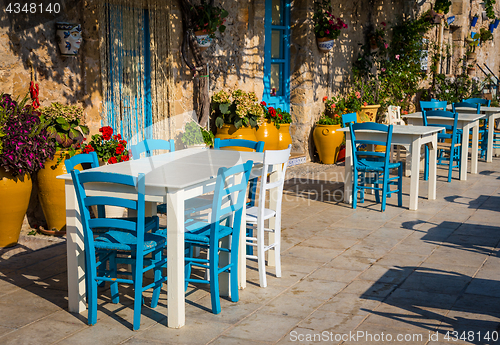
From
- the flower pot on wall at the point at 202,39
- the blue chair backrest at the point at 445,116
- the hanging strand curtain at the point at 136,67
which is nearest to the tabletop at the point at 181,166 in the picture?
the hanging strand curtain at the point at 136,67

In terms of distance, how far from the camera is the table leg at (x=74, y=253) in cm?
321

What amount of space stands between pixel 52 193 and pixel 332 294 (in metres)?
2.60

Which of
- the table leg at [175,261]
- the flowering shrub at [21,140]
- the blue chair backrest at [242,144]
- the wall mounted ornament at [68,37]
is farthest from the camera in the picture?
the wall mounted ornament at [68,37]

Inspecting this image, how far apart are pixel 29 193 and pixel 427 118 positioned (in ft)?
17.7

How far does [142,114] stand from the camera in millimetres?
6230

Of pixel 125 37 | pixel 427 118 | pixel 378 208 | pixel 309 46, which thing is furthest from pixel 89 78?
pixel 427 118

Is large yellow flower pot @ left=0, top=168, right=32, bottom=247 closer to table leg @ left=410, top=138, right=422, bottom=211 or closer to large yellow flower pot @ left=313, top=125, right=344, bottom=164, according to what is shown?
table leg @ left=410, top=138, right=422, bottom=211

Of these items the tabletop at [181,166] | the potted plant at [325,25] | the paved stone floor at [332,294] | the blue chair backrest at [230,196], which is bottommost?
the paved stone floor at [332,294]

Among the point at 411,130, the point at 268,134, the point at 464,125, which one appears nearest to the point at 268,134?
the point at 268,134

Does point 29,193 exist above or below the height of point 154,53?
below

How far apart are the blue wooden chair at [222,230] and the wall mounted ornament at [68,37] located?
2.48 meters

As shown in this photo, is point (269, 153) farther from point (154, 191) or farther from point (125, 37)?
point (125, 37)

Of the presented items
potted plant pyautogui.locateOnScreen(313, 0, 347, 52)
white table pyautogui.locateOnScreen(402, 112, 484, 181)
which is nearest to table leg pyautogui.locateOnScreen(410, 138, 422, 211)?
white table pyautogui.locateOnScreen(402, 112, 484, 181)

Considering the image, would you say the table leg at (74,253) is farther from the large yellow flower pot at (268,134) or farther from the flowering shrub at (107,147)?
the large yellow flower pot at (268,134)
